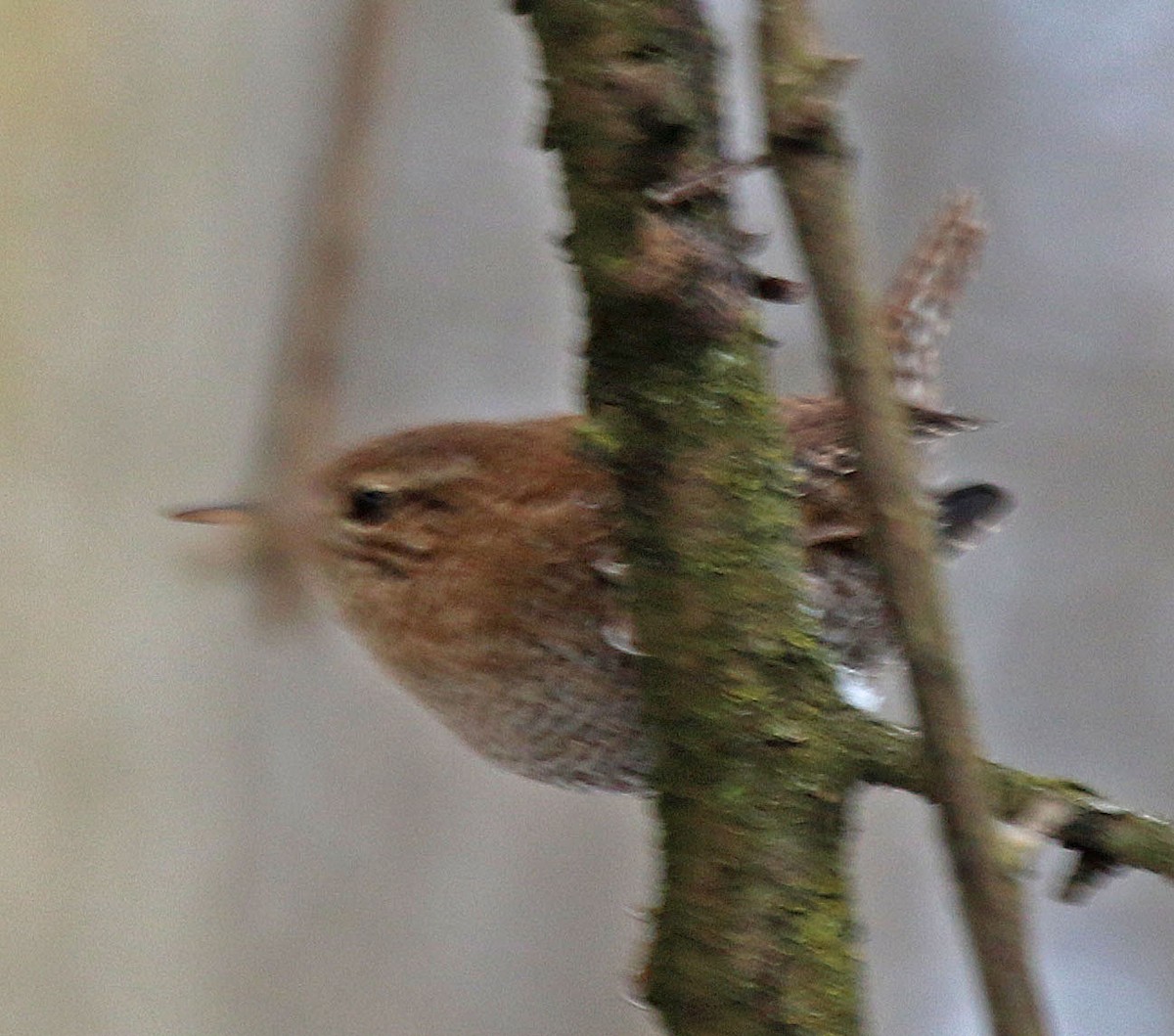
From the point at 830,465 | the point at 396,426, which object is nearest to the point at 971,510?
the point at 830,465

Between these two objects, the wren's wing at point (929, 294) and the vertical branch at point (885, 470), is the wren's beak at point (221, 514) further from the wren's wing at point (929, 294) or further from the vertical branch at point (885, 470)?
the vertical branch at point (885, 470)

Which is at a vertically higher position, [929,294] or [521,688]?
[929,294]

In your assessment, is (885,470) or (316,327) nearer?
(885,470)

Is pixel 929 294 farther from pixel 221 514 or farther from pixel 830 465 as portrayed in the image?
pixel 221 514

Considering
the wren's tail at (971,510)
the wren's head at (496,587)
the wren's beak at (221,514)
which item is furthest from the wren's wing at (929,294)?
the wren's beak at (221,514)

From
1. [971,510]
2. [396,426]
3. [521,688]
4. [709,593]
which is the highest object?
[709,593]

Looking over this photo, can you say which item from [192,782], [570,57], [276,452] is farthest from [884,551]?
[192,782]

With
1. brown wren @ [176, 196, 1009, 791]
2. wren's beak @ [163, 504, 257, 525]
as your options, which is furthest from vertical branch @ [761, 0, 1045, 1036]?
wren's beak @ [163, 504, 257, 525]
